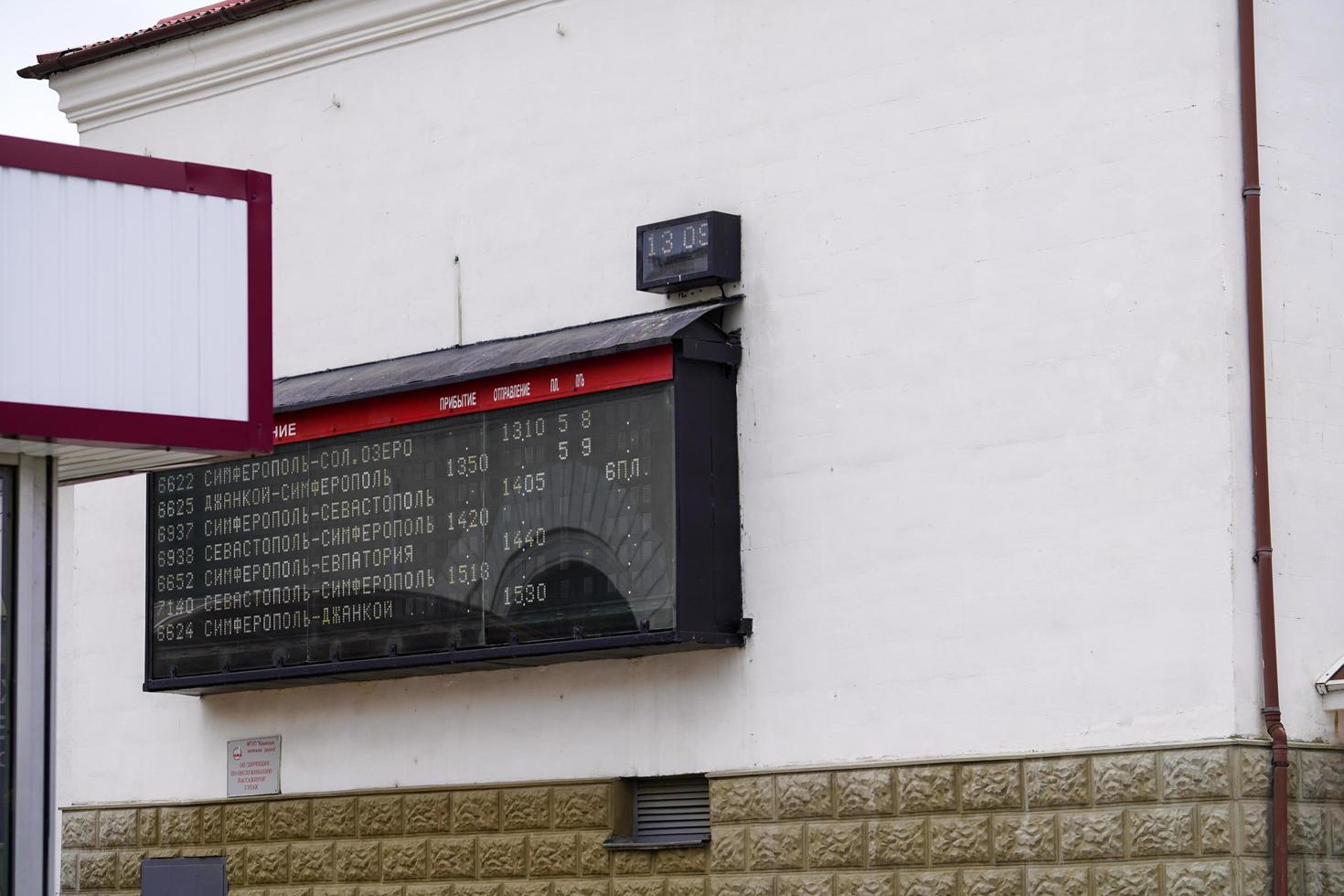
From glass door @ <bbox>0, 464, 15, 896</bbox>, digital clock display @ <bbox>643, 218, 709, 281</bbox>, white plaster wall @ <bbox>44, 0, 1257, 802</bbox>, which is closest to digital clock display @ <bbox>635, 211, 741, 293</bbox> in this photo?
digital clock display @ <bbox>643, 218, 709, 281</bbox>

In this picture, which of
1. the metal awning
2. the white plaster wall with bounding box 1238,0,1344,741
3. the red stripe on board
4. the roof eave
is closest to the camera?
the white plaster wall with bounding box 1238,0,1344,741

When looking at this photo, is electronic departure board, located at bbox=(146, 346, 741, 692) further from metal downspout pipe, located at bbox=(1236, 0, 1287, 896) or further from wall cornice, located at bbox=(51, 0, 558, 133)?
metal downspout pipe, located at bbox=(1236, 0, 1287, 896)

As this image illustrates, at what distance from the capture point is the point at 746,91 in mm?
13773

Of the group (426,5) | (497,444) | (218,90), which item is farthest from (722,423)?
(218,90)

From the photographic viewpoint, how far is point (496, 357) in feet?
46.4

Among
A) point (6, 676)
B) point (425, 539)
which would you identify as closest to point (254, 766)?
point (425, 539)

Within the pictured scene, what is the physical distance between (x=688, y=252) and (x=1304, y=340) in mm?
3773

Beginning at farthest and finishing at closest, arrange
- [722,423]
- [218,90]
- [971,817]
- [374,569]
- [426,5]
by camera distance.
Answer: [218,90] → [426,5] → [374,569] → [722,423] → [971,817]

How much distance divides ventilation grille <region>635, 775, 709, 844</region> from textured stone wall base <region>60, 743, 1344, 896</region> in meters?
0.19

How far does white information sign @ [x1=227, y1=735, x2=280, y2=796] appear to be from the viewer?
51.2ft

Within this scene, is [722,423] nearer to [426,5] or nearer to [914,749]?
[914,749]

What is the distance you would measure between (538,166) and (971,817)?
212 inches

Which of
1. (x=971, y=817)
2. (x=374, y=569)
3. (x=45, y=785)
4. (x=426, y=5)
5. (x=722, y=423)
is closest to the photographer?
(x=45, y=785)

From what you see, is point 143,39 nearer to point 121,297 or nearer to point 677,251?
point 677,251
